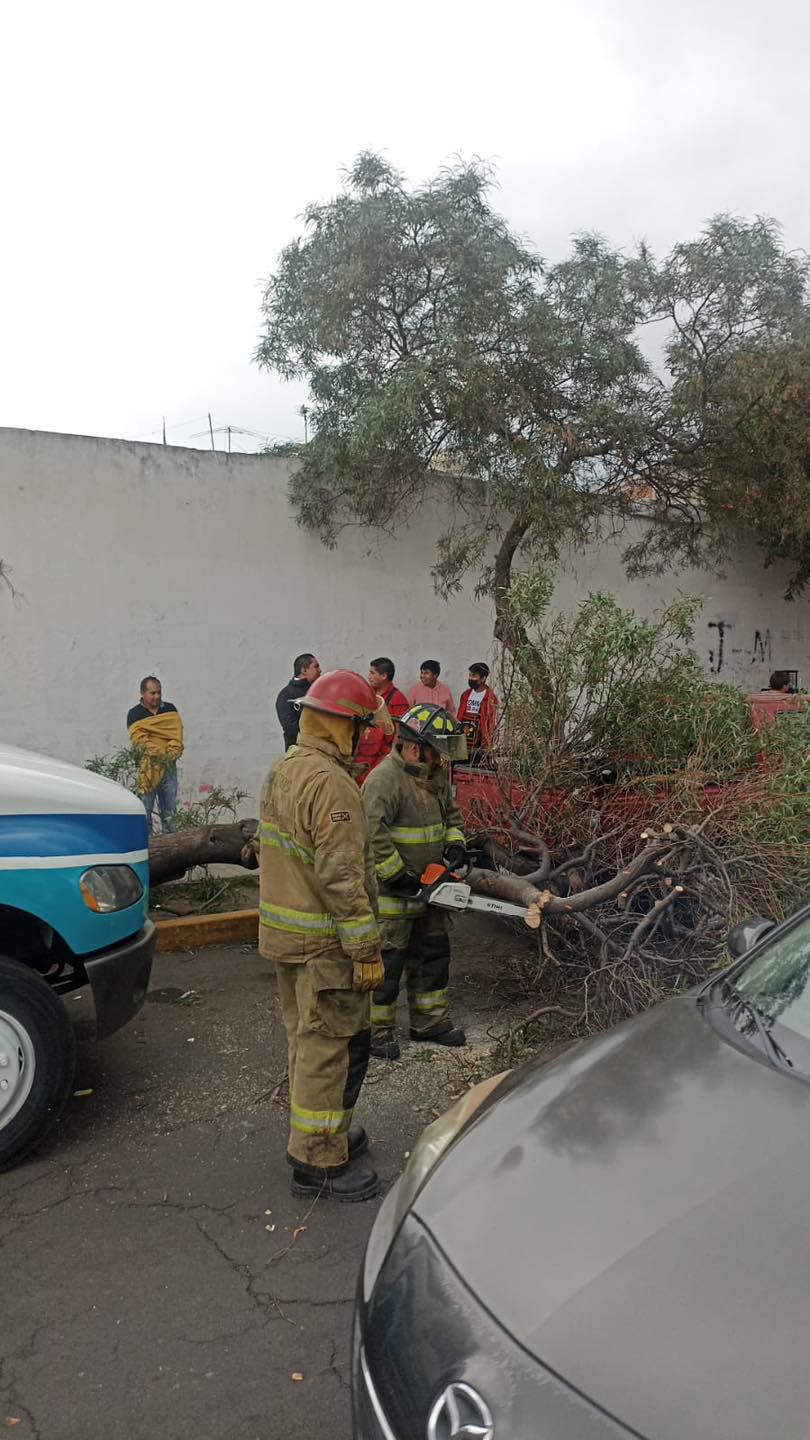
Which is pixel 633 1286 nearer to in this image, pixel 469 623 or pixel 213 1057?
pixel 213 1057

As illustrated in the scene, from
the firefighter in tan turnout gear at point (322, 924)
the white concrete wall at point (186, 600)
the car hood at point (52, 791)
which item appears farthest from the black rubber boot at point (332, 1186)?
the white concrete wall at point (186, 600)

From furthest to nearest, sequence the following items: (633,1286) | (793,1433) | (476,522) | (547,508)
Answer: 1. (476,522)
2. (547,508)
3. (633,1286)
4. (793,1433)

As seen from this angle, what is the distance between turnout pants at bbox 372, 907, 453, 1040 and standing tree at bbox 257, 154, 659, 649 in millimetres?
5747

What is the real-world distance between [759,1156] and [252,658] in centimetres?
900

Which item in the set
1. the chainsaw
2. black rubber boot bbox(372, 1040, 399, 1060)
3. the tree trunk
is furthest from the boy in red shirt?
the chainsaw

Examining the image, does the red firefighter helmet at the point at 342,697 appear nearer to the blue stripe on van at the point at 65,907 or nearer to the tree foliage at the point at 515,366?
the blue stripe on van at the point at 65,907

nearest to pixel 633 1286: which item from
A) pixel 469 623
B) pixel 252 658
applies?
pixel 252 658

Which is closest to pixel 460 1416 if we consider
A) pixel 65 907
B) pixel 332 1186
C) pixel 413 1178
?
pixel 413 1178

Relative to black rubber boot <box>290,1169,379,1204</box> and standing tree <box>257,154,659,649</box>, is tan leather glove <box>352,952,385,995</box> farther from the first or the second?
standing tree <box>257,154,659,649</box>

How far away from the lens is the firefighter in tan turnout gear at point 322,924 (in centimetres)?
346

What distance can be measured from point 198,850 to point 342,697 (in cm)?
319

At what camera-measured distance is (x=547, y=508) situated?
32.4 ft

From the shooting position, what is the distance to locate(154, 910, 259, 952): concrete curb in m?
6.55

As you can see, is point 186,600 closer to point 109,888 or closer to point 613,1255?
point 109,888
